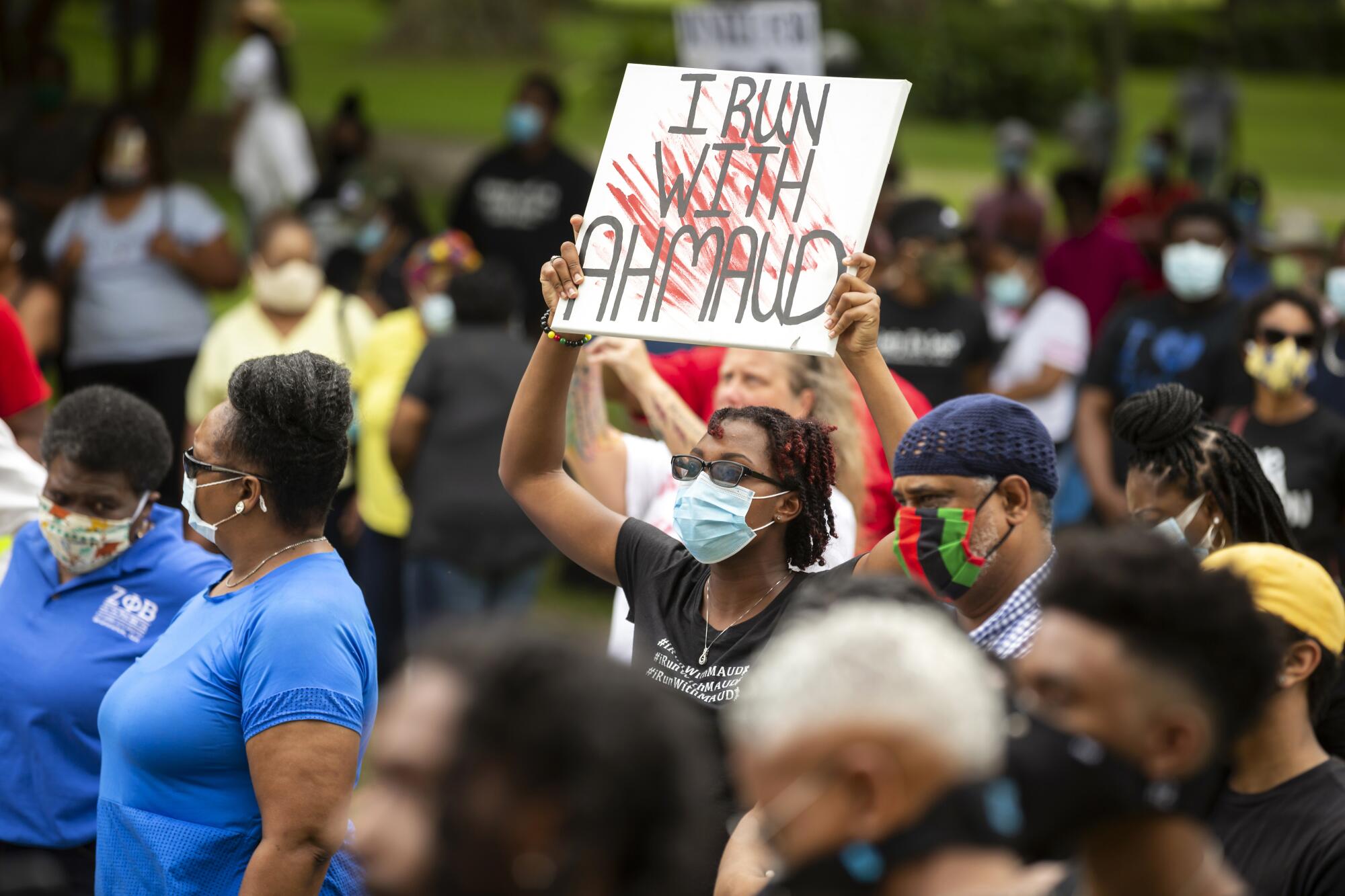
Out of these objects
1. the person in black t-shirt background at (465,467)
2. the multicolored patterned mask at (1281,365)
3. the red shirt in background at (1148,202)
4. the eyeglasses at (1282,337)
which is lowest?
the person in black t-shirt background at (465,467)

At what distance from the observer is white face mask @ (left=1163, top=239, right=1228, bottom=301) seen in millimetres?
7188

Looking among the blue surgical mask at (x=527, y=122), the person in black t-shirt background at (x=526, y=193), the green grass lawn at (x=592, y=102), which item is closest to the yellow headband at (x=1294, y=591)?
the person in black t-shirt background at (x=526, y=193)

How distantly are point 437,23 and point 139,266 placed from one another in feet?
91.8

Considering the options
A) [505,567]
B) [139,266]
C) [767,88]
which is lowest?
[505,567]

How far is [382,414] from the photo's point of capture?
757cm

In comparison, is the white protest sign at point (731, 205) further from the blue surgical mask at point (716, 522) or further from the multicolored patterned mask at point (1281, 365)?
the multicolored patterned mask at point (1281, 365)

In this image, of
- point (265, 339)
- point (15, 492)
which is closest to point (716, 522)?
point (15, 492)

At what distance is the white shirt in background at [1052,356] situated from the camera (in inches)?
346

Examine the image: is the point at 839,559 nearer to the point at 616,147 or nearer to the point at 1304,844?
the point at 616,147

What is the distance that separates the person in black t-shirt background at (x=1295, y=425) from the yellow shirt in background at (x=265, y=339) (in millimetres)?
4025

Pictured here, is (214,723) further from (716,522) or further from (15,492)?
(15,492)

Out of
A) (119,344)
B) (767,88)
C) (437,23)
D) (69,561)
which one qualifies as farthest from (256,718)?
(437,23)

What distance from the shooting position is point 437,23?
116 feet

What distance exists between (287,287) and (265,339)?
279 mm
